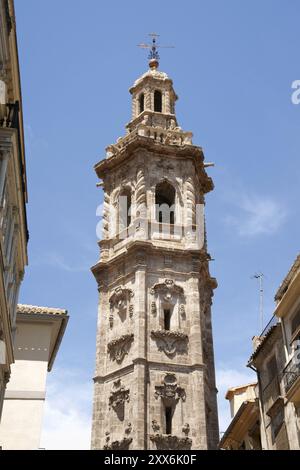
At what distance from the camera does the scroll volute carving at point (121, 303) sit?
32.5 meters

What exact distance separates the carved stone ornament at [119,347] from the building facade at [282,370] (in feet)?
25.5

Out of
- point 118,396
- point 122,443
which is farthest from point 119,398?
point 122,443

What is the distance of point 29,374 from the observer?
2517cm

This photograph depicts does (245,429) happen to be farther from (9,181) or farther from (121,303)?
(9,181)

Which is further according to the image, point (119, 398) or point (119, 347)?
point (119, 347)

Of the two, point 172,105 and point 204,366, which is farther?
point 172,105

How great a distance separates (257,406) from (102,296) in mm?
11239

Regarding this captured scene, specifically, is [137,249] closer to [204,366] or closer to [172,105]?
[204,366]

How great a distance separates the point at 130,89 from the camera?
4297 centimetres

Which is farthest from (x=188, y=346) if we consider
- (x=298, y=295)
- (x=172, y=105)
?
(x=172, y=105)

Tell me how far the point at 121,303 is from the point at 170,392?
4945mm

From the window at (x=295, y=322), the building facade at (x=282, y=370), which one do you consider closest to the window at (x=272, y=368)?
the building facade at (x=282, y=370)

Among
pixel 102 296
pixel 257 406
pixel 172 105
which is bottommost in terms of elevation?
pixel 257 406

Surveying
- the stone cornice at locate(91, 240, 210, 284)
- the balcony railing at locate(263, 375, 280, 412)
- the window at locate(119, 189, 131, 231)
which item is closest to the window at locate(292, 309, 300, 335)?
the balcony railing at locate(263, 375, 280, 412)
